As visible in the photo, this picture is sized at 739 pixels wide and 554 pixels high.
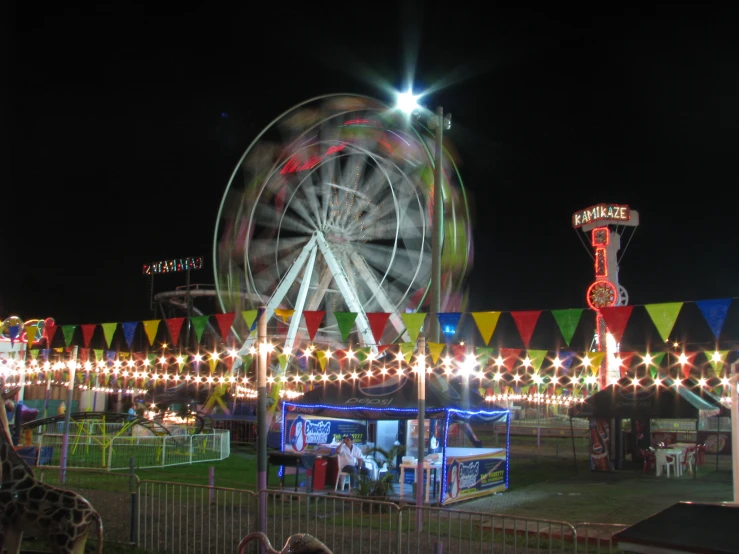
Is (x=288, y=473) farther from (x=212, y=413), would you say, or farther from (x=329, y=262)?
(x=212, y=413)

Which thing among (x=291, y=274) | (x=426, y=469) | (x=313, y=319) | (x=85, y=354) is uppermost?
(x=291, y=274)

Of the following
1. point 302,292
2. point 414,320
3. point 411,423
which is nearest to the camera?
point 414,320

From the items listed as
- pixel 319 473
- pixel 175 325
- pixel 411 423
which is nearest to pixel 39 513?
pixel 319 473

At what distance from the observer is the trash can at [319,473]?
46.5 feet

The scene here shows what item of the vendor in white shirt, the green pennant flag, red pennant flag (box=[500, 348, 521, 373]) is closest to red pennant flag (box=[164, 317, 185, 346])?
the green pennant flag

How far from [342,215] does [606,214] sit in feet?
87.1

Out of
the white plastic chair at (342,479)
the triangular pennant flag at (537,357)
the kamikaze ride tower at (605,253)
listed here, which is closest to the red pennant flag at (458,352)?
the triangular pennant flag at (537,357)

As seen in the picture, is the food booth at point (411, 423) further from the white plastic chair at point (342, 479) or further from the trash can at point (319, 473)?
the white plastic chair at point (342, 479)

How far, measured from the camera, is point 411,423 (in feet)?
53.7

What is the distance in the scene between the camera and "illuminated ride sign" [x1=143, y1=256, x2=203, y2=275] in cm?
6675

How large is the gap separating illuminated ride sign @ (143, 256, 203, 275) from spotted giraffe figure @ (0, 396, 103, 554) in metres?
59.8

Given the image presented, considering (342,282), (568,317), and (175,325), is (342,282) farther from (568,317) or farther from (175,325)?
(568,317)

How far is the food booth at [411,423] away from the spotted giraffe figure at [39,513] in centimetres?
676

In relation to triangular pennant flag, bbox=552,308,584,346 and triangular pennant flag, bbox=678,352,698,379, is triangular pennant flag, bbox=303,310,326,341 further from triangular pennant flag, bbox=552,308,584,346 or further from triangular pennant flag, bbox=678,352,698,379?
triangular pennant flag, bbox=678,352,698,379
